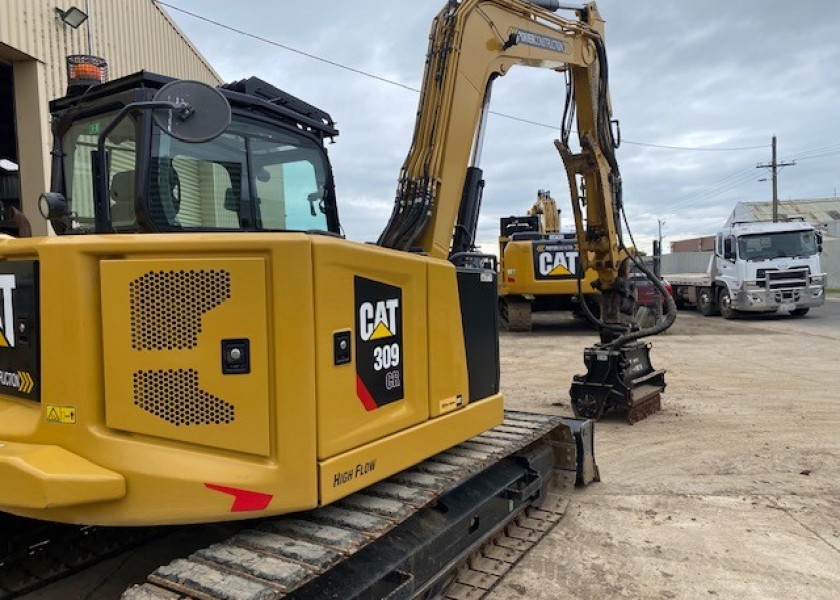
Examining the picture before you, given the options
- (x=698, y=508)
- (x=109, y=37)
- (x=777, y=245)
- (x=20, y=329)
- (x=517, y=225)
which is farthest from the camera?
(x=517, y=225)

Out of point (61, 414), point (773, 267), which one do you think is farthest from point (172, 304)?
point (773, 267)

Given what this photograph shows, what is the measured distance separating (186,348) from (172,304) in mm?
168

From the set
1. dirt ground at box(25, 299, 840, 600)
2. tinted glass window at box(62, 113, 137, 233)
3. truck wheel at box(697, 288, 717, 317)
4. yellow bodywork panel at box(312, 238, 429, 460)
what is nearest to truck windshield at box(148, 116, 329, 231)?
tinted glass window at box(62, 113, 137, 233)

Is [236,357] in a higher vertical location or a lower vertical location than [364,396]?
higher

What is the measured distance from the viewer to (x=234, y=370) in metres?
2.47

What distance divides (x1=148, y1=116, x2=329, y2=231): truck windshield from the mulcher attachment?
4.35 m

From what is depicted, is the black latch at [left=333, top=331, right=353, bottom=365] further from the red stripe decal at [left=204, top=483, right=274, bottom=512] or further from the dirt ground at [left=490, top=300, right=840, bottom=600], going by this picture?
the dirt ground at [left=490, top=300, right=840, bottom=600]

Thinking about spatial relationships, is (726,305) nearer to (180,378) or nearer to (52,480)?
(180,378)

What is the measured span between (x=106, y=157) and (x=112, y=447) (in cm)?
124

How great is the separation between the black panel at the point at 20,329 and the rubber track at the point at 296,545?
3.16 ft

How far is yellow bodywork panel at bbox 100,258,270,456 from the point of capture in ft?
8.07

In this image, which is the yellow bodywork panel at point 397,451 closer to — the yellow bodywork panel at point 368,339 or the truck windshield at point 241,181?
the yellow bodywork panel at point 368,339

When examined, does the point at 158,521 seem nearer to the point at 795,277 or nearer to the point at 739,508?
the point at 739,508

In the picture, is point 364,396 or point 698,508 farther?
point 698,508
